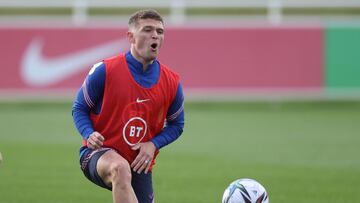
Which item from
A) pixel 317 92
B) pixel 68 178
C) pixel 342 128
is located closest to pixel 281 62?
pixel 317 92

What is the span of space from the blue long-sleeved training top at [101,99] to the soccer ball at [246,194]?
30.6 inches

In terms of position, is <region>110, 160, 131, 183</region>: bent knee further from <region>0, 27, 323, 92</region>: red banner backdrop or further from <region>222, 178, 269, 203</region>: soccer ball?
<region>0, 27, 323, 92</region>: red banner backdrop

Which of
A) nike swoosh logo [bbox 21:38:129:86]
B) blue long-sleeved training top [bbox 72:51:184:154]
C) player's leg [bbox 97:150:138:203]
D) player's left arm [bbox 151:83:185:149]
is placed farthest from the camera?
nike swoosh logo [bbox 21:38:129:86]

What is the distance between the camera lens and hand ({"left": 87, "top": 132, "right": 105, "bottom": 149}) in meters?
7.16

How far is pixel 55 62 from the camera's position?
22422 millimetres

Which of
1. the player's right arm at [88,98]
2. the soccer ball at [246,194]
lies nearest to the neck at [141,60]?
the player's right arm at [88,98]

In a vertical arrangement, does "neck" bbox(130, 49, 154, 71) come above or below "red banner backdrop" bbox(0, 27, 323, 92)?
above

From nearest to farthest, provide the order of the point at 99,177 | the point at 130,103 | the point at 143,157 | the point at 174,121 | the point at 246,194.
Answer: the point at 99,177, the point at 143,157, the point at 130,103, the point at 174,121, the point at 246,194

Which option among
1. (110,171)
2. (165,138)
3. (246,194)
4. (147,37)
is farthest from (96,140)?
(246,194)

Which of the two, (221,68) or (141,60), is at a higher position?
(141,60)

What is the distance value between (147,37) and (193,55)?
50.2 feet

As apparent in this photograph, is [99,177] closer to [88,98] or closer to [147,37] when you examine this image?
[88,98]

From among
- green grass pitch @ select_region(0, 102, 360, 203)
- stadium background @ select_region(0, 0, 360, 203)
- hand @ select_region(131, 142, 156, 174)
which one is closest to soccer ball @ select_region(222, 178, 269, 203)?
hand @ select_region(131, 142, 156, 174)

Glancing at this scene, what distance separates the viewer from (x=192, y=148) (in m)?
15.6
